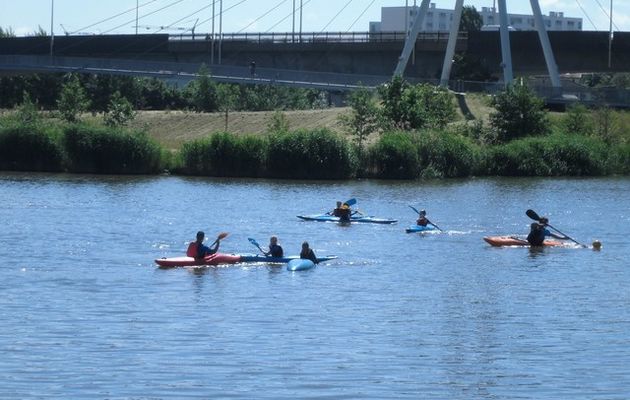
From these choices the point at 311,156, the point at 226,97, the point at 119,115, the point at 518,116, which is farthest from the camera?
the point at 226,97

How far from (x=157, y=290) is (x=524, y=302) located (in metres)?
8.90

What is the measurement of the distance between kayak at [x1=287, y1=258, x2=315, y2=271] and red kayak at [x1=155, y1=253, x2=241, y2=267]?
1.62m

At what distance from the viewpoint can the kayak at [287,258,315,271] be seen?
36.9m

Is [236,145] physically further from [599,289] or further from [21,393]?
[21,393]

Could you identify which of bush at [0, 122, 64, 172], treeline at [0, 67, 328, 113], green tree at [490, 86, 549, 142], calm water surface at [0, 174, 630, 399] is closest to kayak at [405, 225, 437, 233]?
calm water surface at [0, 174, 630, 399]

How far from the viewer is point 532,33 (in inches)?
3848

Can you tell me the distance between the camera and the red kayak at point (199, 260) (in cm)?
3644

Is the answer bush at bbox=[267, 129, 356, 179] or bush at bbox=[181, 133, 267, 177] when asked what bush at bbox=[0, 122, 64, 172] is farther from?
bush at bbox=[267, 129, 356, 179]

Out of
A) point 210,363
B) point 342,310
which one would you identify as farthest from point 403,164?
point 210,363

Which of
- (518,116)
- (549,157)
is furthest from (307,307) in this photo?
(518,116)

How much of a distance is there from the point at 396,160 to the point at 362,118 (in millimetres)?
5689

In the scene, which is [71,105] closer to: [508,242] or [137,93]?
[137,93]

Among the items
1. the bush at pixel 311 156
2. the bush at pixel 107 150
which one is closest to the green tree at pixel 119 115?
the bush at pixel 107 150

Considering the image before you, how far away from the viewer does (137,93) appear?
347ft
